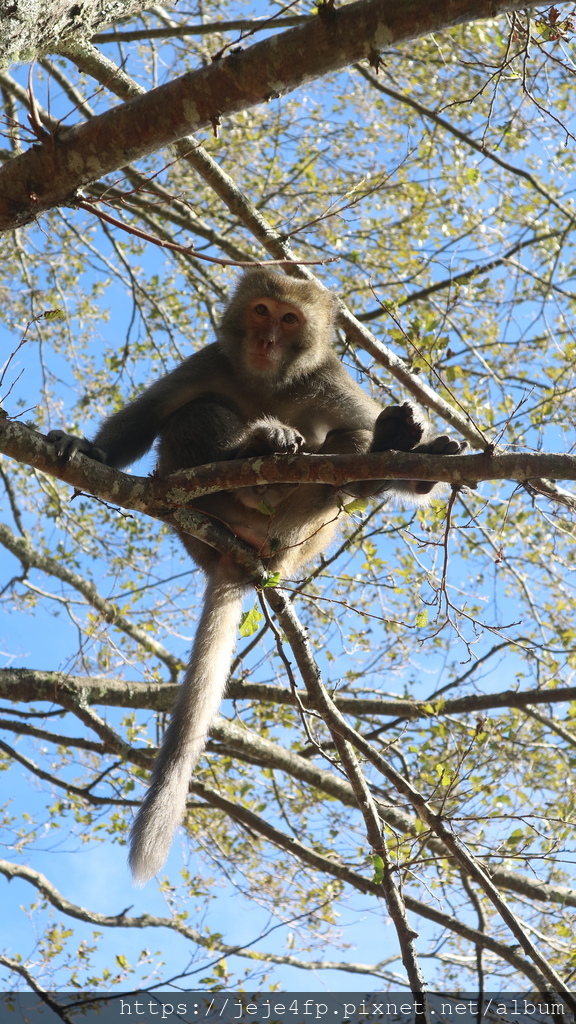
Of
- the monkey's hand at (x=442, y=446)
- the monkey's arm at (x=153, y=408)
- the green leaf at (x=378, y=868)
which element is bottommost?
the green leaf at (x=378, y=868)

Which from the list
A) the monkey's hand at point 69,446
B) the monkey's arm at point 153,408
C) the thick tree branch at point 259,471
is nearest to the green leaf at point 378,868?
the thick tree branch at point 259,471

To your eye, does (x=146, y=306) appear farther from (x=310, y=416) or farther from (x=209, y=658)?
(x=209, y=658)

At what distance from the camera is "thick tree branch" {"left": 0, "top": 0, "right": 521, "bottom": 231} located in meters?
2.62

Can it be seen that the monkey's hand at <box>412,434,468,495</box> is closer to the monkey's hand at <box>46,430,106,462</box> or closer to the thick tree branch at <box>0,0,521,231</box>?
the monkey's hand at <box>46,430,106,462</box>

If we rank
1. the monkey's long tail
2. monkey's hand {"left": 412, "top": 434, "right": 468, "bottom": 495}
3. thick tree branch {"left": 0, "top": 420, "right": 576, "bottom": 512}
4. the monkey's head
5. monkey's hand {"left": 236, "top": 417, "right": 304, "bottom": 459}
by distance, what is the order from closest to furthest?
thick tree branch {"left": 0, "top": 420, "right": 576, "bottom": 512}
monkey's hand {"left": 412, "top": 434, "right": 468, "bottom": 495}
the monkey's long tail
monkey's hand {"left": 236, "top": 417, "right": 304, "bottom": 459}
the monkey's head

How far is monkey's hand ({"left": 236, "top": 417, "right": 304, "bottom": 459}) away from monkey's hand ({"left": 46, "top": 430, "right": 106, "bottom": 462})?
0.72 m

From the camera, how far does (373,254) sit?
25.6 feet

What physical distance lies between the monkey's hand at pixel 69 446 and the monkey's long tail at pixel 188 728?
104cm

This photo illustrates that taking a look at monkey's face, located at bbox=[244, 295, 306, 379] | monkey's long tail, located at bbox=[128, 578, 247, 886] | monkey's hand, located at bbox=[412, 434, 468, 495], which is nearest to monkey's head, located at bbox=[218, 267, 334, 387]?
monkey's face, located at bbox=[244, 295, 306, 379]

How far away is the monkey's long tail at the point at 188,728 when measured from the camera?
388 centimetres

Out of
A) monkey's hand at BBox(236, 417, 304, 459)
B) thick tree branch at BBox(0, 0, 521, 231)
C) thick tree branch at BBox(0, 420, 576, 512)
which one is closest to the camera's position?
thick tree branch at BBox(0, 0, 521, 231)

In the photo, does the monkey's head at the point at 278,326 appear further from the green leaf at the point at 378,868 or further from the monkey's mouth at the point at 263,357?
the green leaf at the point at 378,868

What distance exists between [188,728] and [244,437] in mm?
1540

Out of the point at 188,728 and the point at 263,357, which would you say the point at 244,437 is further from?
the point at 188,728
